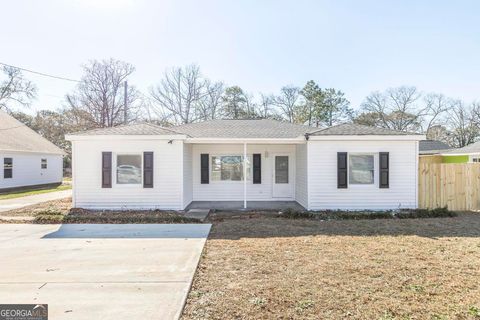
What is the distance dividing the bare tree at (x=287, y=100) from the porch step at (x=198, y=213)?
27387 millimetres

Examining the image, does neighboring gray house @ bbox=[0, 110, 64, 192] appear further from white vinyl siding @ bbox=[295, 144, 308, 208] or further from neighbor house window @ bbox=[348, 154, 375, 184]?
neighbor house window @ bbox=[348, 154, 375, 184]

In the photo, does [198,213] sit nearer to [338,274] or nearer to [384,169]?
[338,274]

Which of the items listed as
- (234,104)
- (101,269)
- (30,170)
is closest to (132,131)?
(101,269)

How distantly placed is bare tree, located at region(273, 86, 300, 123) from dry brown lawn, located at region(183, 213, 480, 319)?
29.4 meters

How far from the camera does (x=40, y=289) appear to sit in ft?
13.7

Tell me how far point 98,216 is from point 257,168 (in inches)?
249

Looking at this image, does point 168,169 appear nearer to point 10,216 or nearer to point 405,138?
point 10,216

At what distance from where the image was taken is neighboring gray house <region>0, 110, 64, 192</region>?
17484 millimetres

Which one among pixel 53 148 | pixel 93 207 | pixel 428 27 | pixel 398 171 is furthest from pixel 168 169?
pixel 53 148

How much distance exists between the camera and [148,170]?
10594 mm

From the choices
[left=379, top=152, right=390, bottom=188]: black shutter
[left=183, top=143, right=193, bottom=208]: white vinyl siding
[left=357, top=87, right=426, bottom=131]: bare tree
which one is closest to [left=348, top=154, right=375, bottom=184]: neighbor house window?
[left=379, top=152, right=390, bottom=188]: black shutter

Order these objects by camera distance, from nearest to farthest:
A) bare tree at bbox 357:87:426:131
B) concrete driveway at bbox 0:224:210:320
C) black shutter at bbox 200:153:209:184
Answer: concrete driveway at bbox 0:224:210:320 < black shutter at bbox 200:153:209:184 < bare tree at bbox 357:87:426:131

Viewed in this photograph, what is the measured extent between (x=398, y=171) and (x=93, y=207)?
34.2ft

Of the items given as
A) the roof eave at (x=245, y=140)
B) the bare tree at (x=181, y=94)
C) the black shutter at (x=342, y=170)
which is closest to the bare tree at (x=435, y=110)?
the bare tree at (x=181, y=94)
